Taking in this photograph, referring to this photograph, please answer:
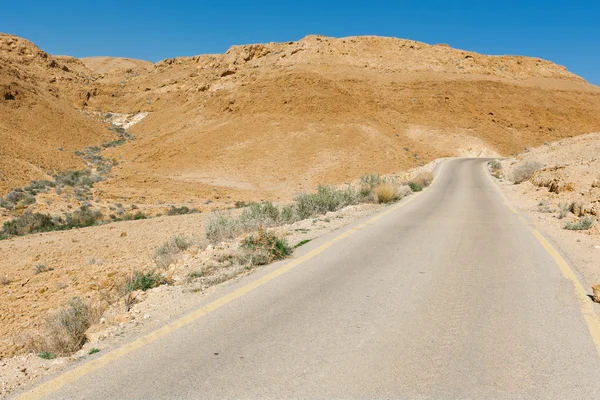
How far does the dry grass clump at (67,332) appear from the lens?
4.00 meters

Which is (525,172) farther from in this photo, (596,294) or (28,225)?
(28,225)

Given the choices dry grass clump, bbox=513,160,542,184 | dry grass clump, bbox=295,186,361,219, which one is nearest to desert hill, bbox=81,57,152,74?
dry grass clump, bbox=513,160,542,184

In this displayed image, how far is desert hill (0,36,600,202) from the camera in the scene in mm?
36469

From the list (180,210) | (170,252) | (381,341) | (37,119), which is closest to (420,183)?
(180,210)

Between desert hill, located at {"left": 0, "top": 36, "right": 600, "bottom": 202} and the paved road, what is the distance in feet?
73.3

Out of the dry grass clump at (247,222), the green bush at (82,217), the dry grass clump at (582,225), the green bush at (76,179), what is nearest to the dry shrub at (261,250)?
the dry grass clump at (247,222)

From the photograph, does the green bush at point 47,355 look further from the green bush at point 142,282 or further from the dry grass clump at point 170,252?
the dry grass clump at point 170,252

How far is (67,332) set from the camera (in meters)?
4.18

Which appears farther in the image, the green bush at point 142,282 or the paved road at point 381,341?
the green bush at point 142,282

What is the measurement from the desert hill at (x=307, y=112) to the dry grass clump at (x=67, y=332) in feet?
70.8

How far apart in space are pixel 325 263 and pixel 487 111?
52229 millimetres

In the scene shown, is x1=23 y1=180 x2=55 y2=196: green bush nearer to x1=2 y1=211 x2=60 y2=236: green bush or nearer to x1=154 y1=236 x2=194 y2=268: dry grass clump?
x1=2 y1=211 x2=60 y2=236: green bush

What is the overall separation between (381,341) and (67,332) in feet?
10.2

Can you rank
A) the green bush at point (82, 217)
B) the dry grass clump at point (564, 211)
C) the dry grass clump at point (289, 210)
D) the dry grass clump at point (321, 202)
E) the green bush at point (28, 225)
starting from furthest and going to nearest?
the green bush at point (82, 217) → the green bush at point (28, 225) → the dry grass clump at point (321, 202) → the dry grass clump at point (564, 211) → the dry grass clump at point (289, 210)
